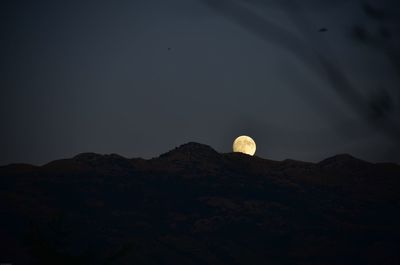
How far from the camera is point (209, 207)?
114m

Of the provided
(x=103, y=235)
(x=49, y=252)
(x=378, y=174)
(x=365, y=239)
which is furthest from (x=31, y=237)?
(x=378, y=174)

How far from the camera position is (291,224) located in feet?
359

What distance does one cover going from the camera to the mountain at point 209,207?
97.8 metres

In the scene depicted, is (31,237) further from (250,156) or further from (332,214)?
(250,156)

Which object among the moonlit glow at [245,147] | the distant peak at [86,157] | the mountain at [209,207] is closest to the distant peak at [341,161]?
the mountain at [209,207]

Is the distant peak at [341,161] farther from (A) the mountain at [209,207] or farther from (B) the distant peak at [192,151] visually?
(B) the distant peak at [192,151]

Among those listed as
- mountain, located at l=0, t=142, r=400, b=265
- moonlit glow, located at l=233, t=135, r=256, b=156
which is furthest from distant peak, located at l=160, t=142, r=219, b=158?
moonlit glow, located at l=233, t=135, r=256, b=156

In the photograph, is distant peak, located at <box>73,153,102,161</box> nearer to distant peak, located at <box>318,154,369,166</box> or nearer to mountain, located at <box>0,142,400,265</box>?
mountain, located at <box>0,142,400,265</box>

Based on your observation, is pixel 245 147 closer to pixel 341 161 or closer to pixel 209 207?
pixel 341 161

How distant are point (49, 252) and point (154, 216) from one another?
299ft

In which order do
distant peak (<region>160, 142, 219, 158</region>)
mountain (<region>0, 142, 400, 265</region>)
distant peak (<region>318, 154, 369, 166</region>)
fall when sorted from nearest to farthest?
mountain (<region>0, 142, 400, 265</region>)
distant peak (<region>160, 142, 219, 158</region>)
distant peak (<region>318, 154, 369, 166</region>)

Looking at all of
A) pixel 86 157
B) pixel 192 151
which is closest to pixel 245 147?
pixel 192 151

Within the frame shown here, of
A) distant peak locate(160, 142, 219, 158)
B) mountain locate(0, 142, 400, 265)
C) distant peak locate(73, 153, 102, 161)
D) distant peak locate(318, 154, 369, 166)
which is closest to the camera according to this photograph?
mountain locate(0, 142, 400, 265)

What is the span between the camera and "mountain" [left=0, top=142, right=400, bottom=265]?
9775 cm
